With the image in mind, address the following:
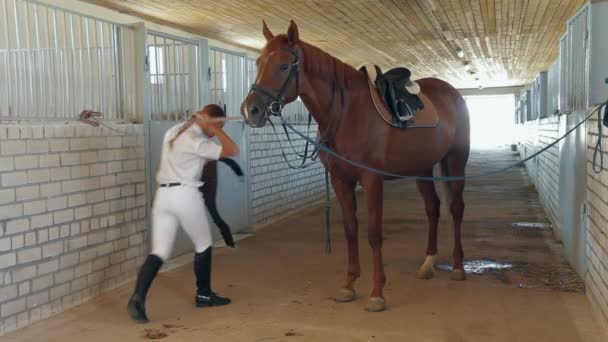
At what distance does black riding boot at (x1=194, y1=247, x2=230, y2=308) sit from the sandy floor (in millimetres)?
86

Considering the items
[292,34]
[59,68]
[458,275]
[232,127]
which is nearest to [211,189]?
[232,127]

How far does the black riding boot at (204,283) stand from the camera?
399cm

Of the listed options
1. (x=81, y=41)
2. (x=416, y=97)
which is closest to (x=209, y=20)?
(x=81, y=41)

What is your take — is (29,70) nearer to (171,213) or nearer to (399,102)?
(171,213)

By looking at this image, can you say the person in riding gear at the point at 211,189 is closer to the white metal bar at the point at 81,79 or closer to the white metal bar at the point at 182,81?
the white metal bar at the point at 182,81

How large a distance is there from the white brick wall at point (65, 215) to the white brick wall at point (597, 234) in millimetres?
3471

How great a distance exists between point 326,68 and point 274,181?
4.46 meters

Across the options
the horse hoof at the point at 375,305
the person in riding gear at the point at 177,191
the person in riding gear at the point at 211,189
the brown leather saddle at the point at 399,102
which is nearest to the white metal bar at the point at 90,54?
the person in riding gear at the point at 211,189

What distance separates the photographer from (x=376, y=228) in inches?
157

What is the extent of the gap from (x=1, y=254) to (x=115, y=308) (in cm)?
90

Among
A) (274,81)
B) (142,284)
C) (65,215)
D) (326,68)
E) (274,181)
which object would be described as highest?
(326,68)

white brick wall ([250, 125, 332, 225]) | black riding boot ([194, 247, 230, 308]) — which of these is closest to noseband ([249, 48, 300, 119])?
black riding boot ([194, 247, 230, 308])

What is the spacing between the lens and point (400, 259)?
5500mm

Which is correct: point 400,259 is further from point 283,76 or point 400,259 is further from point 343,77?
point 283,76
